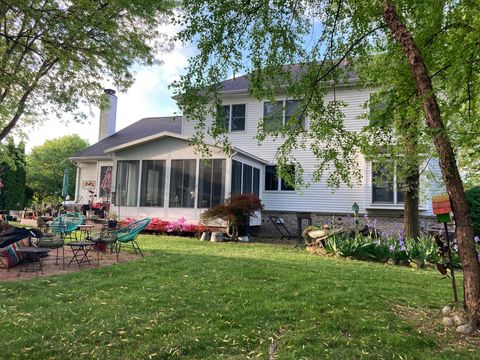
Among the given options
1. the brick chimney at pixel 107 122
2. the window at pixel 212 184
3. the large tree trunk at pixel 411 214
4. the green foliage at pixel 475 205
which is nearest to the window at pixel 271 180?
the window at pixel 212 184

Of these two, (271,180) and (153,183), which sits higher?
(271,180)

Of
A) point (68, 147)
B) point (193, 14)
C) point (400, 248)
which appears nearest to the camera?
point (193, 14)

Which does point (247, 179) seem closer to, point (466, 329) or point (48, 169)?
point (466, 329)

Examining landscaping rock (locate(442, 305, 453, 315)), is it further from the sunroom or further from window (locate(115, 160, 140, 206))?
window (locate(115, 160, 140, 206))

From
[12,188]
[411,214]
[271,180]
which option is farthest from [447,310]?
[12,188]

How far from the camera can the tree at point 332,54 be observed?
4168 mm

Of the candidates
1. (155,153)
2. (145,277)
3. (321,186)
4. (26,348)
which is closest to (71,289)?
(145,277)

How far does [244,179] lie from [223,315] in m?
10.2

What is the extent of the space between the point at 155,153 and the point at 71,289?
9.13 metres

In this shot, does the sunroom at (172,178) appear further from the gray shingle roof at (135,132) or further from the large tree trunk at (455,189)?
the large tree trunk at (455,189)

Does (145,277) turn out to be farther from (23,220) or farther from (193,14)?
(23,220)

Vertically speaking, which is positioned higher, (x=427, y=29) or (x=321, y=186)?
(x=427, y=29)

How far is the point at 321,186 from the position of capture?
15.1 m

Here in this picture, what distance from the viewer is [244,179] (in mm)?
14156
